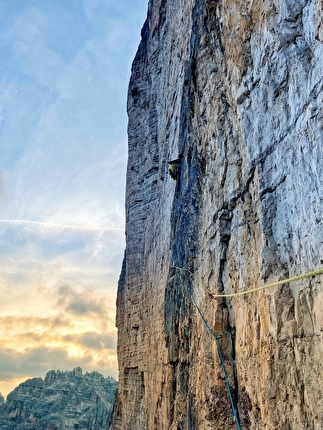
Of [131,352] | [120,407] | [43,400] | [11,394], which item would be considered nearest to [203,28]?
[131,352]

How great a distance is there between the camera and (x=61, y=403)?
60.6 metres

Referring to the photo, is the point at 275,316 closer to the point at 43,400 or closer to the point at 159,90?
the point at 159,90

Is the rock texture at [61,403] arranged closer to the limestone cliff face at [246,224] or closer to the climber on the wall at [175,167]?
the climber on the wall at [175,167]

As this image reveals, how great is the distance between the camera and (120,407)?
18.0 metres

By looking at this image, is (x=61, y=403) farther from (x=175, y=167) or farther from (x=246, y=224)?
(x=246, y=224)

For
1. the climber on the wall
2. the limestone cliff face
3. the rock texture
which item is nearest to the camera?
the limestone cliff face

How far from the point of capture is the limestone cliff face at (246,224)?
4789 millimetres

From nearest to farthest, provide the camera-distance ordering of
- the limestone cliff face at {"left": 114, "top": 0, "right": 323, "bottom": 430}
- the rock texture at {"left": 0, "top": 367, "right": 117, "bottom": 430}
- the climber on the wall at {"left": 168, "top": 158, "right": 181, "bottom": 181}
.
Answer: the limestone cliff face at {"left": 114, "top": 0, "right": 323, "bottom": 430} < the climber on the wall at {"left": 168, "top": 158, "right": 181, "bottom": 181} < the rock texture at {"left": 0, "top": 367, "right": 117, "bottom": 430}

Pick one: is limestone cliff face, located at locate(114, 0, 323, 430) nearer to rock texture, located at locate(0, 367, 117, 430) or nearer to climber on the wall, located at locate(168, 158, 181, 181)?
climber on the wall, located at locate(168, 158, 181, 181)

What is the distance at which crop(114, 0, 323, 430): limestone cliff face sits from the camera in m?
4.79

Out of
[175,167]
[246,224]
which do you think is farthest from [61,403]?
[246,224]

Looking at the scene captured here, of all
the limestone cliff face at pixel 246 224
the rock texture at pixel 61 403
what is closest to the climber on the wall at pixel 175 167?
the limestone cliff face at pixel 246 224

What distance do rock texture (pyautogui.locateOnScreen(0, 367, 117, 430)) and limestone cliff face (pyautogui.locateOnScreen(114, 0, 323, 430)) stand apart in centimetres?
4808

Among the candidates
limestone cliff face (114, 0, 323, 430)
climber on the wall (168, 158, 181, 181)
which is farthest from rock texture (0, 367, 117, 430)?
limestone cliff face (114, 0, 323, 430)
